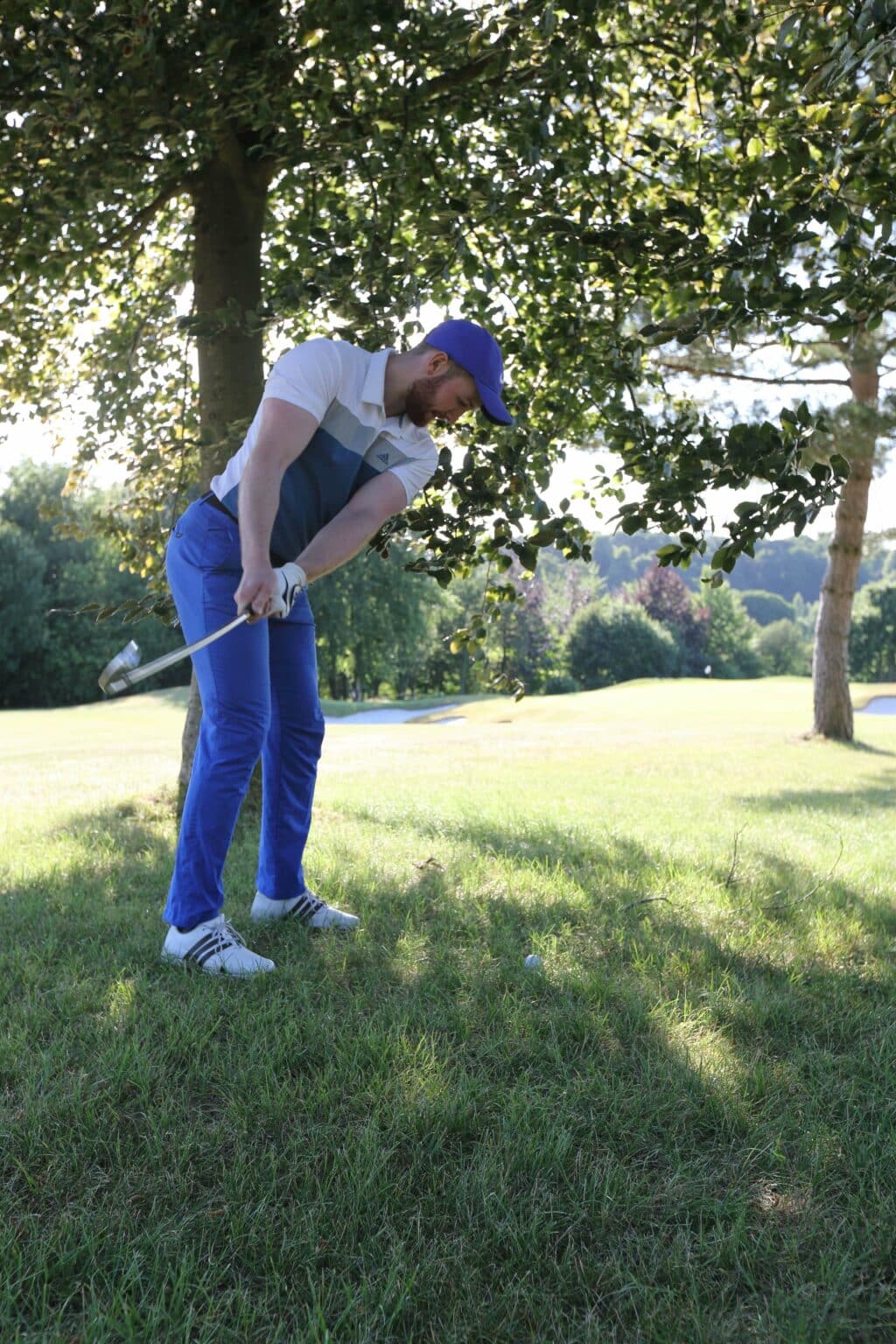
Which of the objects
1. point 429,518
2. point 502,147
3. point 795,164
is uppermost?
point 502,147

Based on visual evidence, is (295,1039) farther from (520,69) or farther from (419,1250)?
(520,69)

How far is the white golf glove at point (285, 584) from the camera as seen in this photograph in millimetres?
2984

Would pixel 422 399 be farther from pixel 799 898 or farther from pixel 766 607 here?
pixel 766 607

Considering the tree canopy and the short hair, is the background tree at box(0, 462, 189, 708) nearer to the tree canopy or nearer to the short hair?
Result: the tree canopy

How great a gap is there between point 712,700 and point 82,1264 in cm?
2866

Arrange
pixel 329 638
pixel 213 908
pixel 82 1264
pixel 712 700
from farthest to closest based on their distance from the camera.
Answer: pixel 329 638 < pixel 712 700 < pixel 213 908 < pixel 82 1264

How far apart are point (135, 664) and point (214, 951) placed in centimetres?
99

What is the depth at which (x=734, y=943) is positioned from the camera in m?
3.46

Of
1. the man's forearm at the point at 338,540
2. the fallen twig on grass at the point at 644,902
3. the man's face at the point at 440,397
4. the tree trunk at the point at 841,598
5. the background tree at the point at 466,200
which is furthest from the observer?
the tree trunk at the point at 841,598

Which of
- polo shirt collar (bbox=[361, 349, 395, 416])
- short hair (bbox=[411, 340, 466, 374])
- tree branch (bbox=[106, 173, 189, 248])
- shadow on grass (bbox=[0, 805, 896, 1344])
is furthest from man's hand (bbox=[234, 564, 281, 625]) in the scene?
tree branch (bbox=[106, 173, 189, 248])

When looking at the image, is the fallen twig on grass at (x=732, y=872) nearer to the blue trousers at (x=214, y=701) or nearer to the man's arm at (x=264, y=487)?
the blue trousers at (x=214, y=701)

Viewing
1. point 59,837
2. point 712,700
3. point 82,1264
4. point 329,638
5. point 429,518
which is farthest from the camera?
point 329,638

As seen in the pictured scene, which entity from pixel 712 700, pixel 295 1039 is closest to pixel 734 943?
pixel 295 1039

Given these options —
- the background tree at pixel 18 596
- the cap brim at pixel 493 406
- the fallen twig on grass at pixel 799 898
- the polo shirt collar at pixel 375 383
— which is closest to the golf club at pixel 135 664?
the polo shirt collar at pixel 375 383
